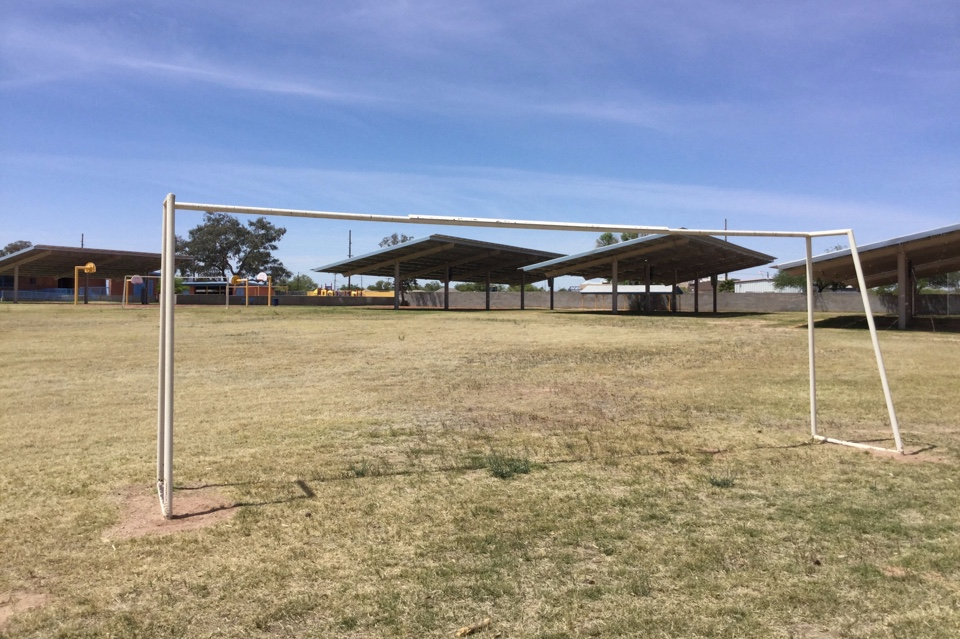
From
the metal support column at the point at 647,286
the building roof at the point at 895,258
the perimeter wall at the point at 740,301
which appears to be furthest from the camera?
the metal support column at the point at 647,286

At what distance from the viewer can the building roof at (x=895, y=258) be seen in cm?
2491

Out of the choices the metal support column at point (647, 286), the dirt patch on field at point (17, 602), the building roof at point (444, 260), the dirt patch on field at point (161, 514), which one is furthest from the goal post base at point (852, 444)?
the metal support column at point (647, 286)

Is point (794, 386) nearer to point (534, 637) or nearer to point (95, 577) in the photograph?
point (534, 637)

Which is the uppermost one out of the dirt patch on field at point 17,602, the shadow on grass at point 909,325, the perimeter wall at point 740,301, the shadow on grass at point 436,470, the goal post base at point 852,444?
the perimeter wall at point 740,301

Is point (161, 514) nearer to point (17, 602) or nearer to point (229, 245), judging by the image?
point (17, 602)

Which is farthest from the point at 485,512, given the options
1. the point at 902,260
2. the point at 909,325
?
the point at 909,325

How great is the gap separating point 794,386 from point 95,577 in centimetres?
1077

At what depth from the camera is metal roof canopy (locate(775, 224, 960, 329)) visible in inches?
985

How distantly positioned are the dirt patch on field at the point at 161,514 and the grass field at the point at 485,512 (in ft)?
0.29

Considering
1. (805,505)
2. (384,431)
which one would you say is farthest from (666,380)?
(805,505)

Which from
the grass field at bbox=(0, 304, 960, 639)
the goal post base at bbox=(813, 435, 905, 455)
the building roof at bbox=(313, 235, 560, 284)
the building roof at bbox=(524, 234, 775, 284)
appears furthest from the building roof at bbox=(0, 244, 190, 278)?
the goal post base at bbox=(813, 435, 905, 455)

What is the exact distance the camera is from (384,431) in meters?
7.27

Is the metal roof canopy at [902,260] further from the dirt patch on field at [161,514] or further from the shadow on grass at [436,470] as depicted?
the dirt patch on field at [161,514]

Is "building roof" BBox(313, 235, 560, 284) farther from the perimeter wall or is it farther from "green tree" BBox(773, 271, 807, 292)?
"green tree" BBox(773, 271, 807, 292)
